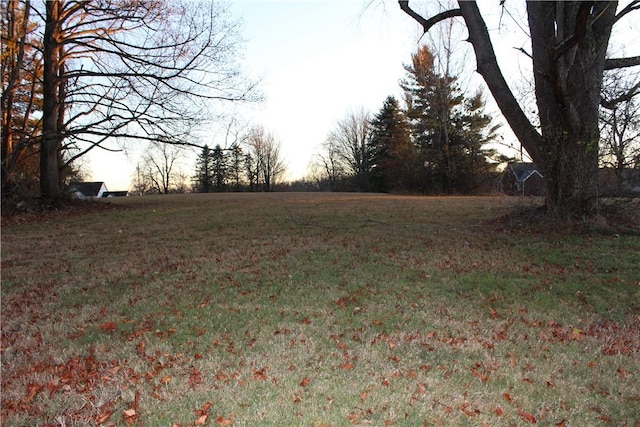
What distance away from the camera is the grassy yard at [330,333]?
2.69m

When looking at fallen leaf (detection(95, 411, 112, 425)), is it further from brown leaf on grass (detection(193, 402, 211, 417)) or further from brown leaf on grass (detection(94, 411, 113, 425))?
brown leaf on grass (detection(193, 402, 211, 417))

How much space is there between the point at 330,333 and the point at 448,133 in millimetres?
26749

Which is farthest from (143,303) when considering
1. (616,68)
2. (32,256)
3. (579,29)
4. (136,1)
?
(136,1)

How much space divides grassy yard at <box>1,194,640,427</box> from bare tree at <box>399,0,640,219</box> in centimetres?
126

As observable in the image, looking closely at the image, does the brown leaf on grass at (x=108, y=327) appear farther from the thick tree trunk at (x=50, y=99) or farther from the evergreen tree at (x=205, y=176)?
the evergreen tree at (x=205, y=176)

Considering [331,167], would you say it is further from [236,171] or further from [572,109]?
[572,109]

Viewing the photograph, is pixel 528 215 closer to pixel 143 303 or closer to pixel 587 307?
pixel 587 307

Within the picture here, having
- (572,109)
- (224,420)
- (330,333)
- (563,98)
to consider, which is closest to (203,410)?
(224,420)

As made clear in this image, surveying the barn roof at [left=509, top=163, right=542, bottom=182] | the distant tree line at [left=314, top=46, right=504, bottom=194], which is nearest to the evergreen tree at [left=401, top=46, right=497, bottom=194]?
the distant tree line at [left=314, top=46, right=504, bottom=194]

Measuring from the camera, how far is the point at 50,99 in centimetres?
1459

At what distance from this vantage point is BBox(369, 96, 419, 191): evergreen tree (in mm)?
29906

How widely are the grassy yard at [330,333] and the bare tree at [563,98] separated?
1264 millimetres

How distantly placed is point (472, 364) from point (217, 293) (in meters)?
3.18

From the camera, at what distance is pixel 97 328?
13.7 feet
